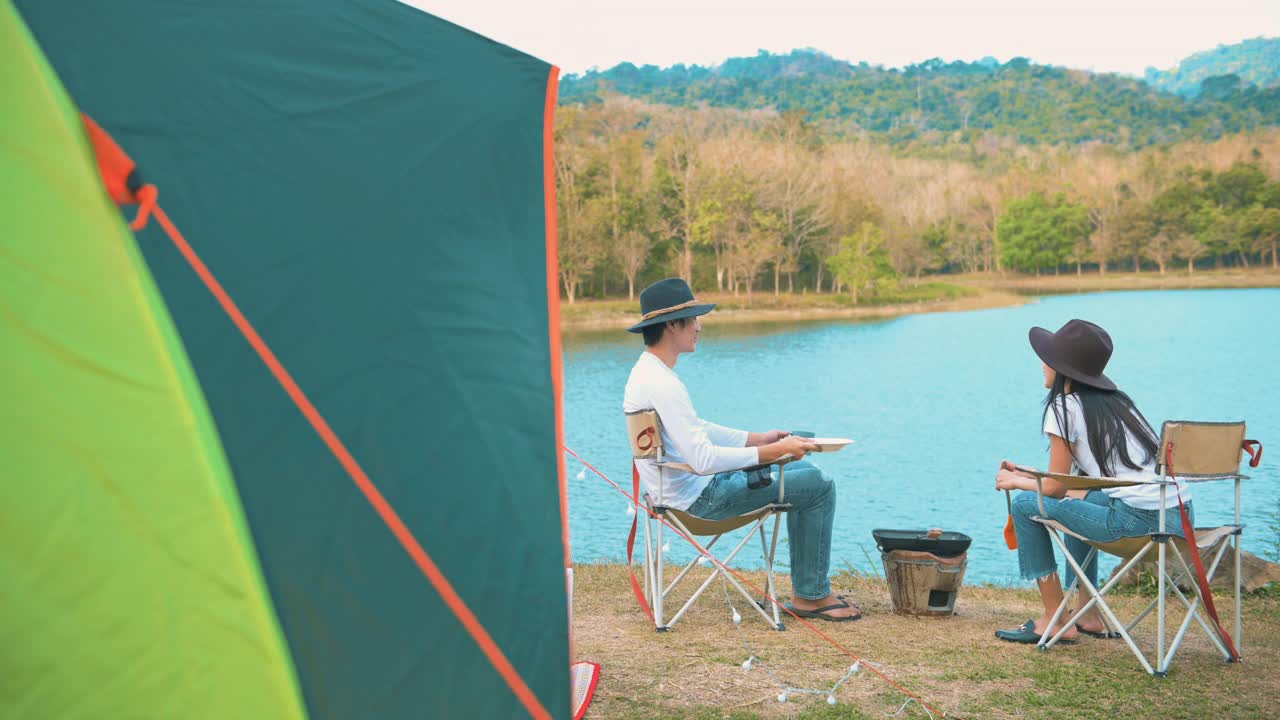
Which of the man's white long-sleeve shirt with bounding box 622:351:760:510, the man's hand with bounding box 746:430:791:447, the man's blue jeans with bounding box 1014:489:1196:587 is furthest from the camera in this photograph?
the man's hand with bounding box 746:430:791:447

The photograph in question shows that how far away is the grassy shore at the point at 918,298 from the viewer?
3672 centimetres

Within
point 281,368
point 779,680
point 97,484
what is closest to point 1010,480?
point 779,680

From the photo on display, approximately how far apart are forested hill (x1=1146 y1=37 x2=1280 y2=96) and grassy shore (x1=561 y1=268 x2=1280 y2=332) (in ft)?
350

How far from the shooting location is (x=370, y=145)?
2018mm

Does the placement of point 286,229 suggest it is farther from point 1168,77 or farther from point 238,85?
point 1168,77

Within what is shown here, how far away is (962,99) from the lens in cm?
11288

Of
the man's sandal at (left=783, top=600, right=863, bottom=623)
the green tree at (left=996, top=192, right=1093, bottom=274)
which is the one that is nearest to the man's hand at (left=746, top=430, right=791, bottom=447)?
the man's sandal at (left=783, top=600, right=863, bottom=623)

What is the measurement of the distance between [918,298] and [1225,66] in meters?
144

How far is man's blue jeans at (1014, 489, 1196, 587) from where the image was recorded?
3102mm

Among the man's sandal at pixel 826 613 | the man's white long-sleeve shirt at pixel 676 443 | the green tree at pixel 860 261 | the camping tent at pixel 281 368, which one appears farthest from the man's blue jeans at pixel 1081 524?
the green tree at pixel 860 261

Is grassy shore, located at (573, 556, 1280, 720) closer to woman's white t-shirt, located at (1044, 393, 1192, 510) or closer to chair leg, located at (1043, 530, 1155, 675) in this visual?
chair leg, located at (1043, 530, 1155, 675)

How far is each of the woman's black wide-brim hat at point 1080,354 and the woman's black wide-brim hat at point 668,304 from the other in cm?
105

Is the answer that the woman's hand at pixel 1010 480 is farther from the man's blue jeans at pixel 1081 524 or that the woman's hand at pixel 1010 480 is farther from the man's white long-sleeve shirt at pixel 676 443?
the man's white long-sleeve shirt at pixel 676 443

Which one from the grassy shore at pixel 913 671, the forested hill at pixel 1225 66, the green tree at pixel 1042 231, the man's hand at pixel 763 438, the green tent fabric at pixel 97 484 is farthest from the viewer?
the forested hill at pixel 1225 66
